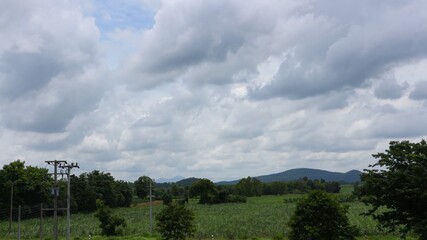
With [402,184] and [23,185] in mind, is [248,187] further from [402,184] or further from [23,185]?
[402,184]

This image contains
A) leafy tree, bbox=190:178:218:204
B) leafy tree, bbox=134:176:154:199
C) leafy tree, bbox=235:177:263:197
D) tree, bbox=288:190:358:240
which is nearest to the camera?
tree, bbox=288:190:358:240

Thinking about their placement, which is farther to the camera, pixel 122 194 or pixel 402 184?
pixel 122 194

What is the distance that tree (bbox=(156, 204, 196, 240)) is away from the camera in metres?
39.0

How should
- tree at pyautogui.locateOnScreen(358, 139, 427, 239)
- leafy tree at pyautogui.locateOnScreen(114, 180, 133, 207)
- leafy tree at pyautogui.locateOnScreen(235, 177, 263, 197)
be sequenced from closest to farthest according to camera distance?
tree at pyautogui.locateOnScreen(358, 139, 427, 239) < leafy tree at pyautogui.locateOnScreen(114, 180, 133, 207) < leafy tree at pyautogui.locateOnScreen(235, 177, 263, 197)

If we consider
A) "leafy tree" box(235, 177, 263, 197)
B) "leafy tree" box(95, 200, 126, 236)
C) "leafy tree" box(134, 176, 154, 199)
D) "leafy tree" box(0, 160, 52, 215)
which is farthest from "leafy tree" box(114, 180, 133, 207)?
"leafy tree" box(95, 200, 126, 236)

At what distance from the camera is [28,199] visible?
3462 inches

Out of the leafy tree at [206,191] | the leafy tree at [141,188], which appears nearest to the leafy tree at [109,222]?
the leafy tree at [206,191]

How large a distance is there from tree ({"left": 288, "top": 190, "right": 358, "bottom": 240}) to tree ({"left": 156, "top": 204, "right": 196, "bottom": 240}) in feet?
39.8

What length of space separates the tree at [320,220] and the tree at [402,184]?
9.76 ft

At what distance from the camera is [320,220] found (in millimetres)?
28719

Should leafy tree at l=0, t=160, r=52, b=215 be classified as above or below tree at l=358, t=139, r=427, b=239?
above

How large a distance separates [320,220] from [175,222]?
45.6ft

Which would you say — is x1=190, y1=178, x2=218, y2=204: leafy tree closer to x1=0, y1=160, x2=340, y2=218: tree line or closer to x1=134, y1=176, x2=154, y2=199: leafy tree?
x1=0, y1=160, x2=340, y2=218: tree line

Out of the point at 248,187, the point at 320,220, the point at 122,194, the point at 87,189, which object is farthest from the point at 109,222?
the point at 248,187
